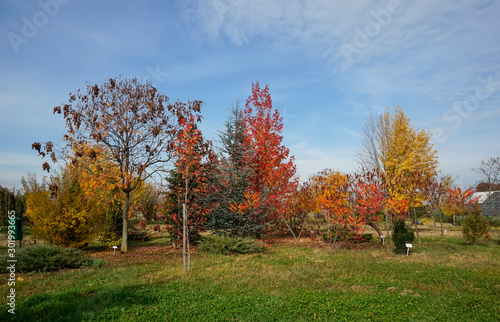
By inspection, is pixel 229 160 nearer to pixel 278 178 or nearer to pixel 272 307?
pixel 278 178

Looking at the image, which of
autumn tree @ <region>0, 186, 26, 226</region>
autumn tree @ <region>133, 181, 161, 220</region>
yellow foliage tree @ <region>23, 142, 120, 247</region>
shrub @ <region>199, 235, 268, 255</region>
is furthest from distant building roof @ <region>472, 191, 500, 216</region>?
autumn tree @ <region>0, 186, 26, 226</region>

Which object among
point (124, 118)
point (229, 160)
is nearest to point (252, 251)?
point (229, 160)

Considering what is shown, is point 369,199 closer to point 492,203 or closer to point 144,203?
point 144,203

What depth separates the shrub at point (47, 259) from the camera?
8.66m

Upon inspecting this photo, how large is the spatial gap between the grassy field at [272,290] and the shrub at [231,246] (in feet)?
3.01

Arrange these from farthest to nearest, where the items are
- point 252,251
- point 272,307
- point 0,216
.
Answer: point 0,216, point 252,251, point 272,307

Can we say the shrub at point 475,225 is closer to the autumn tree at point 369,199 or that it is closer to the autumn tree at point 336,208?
the autumn tree at point 369,199

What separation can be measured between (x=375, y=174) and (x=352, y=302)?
1085 centimetres

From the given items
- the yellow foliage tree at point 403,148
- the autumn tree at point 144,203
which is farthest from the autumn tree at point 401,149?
the autumn tree at point 144,203

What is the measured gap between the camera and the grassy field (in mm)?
5543

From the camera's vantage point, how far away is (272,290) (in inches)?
275

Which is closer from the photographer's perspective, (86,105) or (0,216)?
(86,105)

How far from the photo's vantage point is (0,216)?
77.2 ft

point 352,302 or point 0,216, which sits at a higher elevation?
point 0,216
